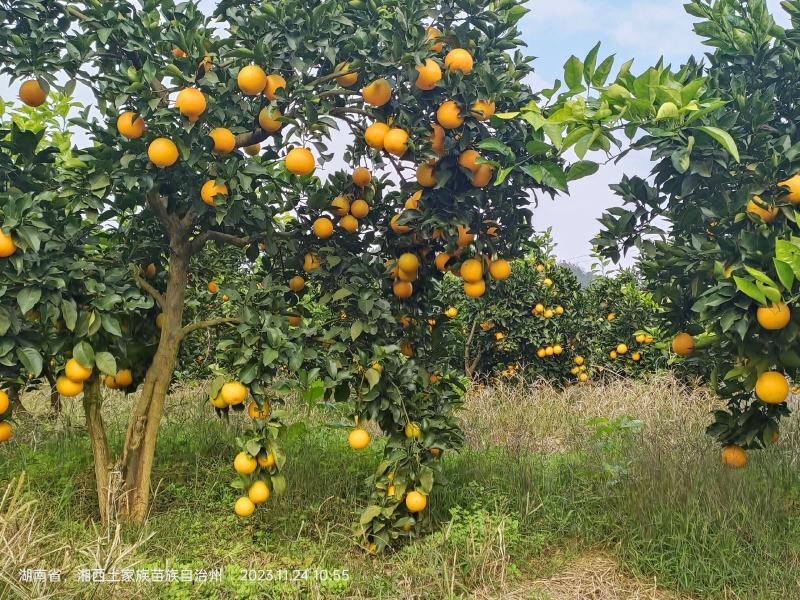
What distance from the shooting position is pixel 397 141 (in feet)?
9.64

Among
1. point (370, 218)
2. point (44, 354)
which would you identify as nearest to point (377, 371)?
point (370, 218)

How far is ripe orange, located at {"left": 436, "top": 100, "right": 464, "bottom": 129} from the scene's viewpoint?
288 centimetres

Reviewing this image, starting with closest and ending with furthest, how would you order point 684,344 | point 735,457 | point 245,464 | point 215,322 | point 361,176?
point 245,464, point 735,457, point 684,344, point 215,322, point 361,176

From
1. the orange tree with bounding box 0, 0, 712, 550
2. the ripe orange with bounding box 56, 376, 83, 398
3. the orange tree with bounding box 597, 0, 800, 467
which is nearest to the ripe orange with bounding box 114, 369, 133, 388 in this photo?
the orange tree with bounding box 0, 0, 712, 550

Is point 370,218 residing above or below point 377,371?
above

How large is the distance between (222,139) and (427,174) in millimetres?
994

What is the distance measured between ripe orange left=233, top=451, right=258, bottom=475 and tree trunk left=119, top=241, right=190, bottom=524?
31.8 inches

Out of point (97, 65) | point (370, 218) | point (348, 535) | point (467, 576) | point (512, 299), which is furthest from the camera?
point (512, 299)

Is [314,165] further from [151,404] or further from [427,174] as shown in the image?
[151,404]

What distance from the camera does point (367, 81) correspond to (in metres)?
3.11

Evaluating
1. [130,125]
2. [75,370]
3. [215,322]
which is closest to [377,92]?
[130,125]

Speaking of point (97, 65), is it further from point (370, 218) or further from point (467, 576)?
point (467, 576)

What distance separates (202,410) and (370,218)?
2.61 m

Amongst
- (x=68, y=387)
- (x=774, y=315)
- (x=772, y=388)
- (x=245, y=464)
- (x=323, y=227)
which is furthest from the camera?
(x=323, y=227)
